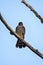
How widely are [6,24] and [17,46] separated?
2.61 metres

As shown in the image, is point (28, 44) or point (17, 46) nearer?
point (28, 44)

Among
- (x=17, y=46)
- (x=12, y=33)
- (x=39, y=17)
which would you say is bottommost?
(x=17, y=46)

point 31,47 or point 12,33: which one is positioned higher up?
point 12,33

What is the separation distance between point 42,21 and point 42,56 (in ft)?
2.22

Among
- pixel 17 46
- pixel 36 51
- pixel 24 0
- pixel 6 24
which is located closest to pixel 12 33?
pixel 6 24

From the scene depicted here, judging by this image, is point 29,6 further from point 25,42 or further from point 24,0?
point 25,42

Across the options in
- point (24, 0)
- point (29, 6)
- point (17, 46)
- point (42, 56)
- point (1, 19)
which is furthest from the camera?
point (17, 46)

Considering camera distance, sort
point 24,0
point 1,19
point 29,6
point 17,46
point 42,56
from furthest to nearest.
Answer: point 17,46, point 24,0, point 29,6, point 42,56, point 1,19

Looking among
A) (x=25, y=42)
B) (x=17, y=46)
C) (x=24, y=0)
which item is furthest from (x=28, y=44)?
(x=17, y=46)

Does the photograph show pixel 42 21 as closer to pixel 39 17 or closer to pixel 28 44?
pixel 39 17

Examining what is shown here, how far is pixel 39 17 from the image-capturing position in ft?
13.5

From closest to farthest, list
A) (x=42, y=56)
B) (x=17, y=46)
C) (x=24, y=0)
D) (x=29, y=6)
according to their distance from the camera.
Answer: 1. (x=42, y=56)
2. (x=29, y=6)
3. (x=24, y=0)
4. (x=17, y=46)

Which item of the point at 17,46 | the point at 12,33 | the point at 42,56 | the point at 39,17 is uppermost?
the point at 39,17

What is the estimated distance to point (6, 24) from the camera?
375 cm
